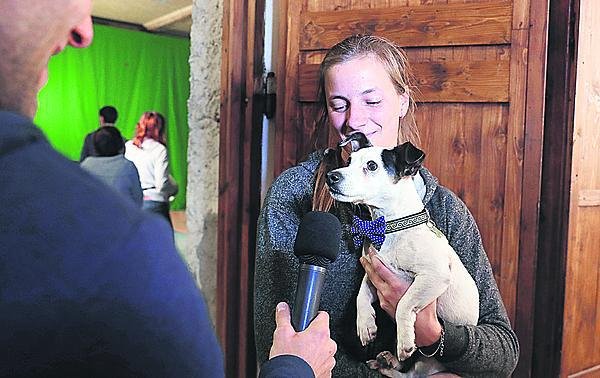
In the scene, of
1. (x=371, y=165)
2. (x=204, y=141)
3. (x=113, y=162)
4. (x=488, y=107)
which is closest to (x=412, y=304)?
(x=371, y=165)

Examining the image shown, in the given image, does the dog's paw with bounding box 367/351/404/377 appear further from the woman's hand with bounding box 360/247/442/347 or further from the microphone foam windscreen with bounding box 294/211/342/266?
the microphone foam windscreen with bounding box 294/211/342/266

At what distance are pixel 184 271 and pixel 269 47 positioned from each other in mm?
1656

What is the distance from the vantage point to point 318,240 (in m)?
0.92

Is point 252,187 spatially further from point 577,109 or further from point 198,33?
point 577,109

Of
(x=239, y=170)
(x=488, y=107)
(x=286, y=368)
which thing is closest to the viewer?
(x=286, y=368)

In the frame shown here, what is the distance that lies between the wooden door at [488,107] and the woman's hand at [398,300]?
0.58 meters

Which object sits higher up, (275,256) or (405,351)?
(275,256)

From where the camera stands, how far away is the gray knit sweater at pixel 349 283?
1244 mm

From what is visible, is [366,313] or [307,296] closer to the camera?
[307,296]

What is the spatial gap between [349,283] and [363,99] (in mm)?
332

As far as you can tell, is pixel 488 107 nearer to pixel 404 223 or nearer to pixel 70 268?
pixel 404 223

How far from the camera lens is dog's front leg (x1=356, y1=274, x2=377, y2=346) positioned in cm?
119

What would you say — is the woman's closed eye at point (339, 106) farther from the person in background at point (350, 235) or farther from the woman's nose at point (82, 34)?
the woman's nose at point (82, 34)

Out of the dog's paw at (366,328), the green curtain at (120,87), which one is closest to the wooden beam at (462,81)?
the dog's paw at (366,328)
